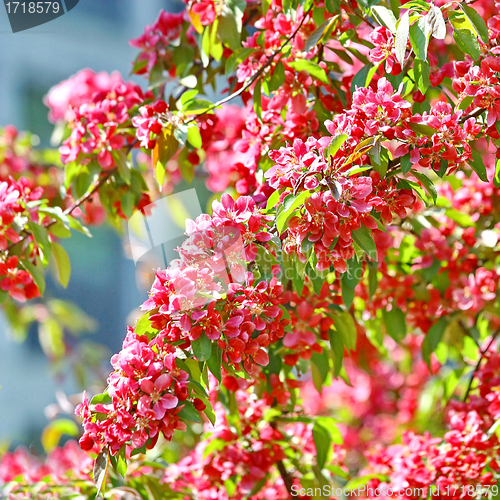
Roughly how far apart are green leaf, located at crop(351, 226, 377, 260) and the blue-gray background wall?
374 centimetres

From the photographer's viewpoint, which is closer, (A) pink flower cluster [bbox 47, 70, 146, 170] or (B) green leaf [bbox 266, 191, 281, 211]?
(B) green leaf [bbox 266, 191, 281, 211]

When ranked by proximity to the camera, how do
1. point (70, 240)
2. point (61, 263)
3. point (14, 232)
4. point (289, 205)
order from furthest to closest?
point (70, 240) → point (61, 263) → point (14, 232) → point (289, 205)

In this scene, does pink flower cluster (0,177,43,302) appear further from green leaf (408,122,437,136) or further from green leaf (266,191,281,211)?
green leaf (408,122,437,136)

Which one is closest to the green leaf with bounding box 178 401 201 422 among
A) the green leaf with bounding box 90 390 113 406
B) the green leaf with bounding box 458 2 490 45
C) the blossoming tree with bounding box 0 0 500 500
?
the blossoming tree with bounding box 0 0 500 500

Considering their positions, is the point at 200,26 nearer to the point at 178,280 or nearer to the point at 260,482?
the point at 178,280

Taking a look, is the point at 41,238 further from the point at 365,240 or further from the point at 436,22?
the point at 436,22

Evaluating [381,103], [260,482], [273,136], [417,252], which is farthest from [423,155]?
[260,482]

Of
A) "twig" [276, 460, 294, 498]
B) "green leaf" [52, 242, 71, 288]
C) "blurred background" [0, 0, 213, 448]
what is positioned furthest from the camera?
"blurred background" [0, 0, 213, 448]

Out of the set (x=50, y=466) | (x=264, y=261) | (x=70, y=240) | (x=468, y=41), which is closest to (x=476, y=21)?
(x=468, y=41)

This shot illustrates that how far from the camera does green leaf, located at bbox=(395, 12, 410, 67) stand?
0.76m

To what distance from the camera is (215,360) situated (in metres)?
0.79

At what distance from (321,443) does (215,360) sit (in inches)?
20.7

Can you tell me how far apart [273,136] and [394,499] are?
0.81m

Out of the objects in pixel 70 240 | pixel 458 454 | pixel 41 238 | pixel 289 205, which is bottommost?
pixel 70 240
